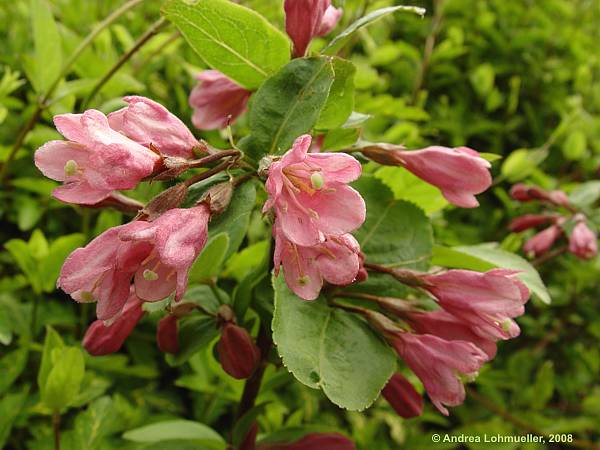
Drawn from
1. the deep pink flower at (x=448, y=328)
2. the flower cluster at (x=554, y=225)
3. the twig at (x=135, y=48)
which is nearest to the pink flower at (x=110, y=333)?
the deep pink flower at (x=448, y=328)

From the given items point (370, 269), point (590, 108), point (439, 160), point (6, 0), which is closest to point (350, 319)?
point (370, 269)

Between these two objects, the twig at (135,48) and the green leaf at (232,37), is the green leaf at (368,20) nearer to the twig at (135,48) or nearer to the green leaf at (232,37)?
the green leaf at (232,37)

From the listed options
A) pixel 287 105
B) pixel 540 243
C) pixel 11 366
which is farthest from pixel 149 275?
pixel 540 243

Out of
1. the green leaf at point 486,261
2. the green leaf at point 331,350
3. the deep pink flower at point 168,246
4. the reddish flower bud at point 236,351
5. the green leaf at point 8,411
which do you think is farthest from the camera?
the green leaf at point 8,411

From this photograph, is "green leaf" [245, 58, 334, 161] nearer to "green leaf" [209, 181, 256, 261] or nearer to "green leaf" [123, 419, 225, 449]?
"green leaf" [209, 181, 256, 261]

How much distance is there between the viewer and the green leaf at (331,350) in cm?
78

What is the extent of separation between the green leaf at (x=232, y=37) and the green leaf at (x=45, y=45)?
48 centimetres

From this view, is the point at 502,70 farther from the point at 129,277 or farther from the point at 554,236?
the point at 129,277

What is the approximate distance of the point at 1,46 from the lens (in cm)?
168

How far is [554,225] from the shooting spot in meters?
1.89

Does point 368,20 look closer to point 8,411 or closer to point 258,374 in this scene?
point 258,374

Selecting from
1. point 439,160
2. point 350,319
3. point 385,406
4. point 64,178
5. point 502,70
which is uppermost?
point 64,178

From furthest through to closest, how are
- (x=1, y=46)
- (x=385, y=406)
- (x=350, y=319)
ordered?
1. (x=385, y=406)
2. (x=1, y=46)
3. (x=350, y=319)

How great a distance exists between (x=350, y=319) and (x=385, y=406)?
1.03 metres
